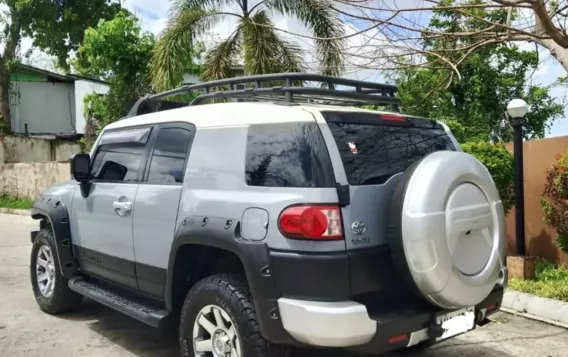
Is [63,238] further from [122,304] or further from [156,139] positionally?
[156,139]

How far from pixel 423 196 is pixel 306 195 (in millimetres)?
637

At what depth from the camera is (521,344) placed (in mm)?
4645

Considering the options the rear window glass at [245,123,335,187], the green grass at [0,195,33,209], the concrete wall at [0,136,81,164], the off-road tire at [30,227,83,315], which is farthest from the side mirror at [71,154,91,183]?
the concrete wall at [0,136,81,164]

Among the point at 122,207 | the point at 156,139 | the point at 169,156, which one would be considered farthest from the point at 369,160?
the point at 122,207

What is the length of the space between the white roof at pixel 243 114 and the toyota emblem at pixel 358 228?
647 millimetres

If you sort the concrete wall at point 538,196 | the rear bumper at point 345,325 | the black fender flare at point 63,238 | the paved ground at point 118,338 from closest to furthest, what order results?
the rear bumper at point 345,325, the paved ground at point 118,338, the black fender flare at point 63,238, the concrete wall at point 538,196

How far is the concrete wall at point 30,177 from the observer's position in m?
17.3

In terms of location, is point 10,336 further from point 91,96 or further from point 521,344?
point 91,96

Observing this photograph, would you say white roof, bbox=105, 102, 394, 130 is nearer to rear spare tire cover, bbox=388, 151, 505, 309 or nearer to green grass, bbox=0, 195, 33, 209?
rear spare tire cover, bbox=388, 151, 505, 309

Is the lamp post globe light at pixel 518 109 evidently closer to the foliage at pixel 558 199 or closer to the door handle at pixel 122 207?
the foliage at pixel 558 199

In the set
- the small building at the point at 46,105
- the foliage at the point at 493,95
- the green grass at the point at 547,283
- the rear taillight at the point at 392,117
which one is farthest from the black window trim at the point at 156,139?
the small building at the point at 46,105

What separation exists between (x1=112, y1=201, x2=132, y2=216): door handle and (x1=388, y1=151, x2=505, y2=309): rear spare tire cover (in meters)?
2.06

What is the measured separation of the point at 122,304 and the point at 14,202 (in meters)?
16.5

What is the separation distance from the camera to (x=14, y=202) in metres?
18.7
